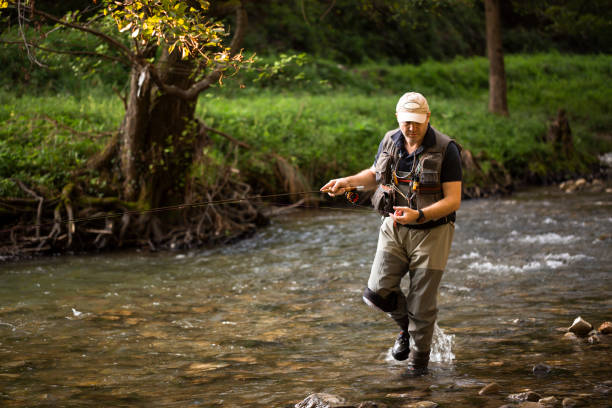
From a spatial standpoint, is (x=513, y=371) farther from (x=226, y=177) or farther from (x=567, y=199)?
(x=567, y=199)

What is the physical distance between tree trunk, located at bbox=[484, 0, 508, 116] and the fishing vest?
17.8 m

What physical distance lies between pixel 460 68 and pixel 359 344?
25.9m

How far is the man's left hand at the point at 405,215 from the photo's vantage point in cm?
475

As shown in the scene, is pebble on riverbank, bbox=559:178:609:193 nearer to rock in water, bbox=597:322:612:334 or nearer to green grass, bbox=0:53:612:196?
green grass, bbox=0:53:612:196

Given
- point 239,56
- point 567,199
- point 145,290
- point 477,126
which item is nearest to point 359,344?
point 239,56

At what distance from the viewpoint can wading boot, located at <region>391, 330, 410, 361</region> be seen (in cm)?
523

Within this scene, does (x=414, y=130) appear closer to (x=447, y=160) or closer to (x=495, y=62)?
(x=447, y=160)

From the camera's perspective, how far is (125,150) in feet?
36.5

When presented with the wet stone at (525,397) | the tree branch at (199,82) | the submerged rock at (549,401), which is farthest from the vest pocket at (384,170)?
the tree branch at (199,82)

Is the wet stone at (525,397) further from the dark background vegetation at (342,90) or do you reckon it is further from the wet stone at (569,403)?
the dark background vegetation at (342,90)

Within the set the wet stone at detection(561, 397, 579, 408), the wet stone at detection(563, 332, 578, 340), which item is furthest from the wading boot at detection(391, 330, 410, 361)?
the wet stone at detection(563, 332, 578, 340)

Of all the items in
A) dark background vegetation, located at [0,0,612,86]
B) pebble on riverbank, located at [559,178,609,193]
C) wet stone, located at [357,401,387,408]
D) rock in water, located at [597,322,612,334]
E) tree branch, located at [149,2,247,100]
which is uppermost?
dark background vegetation, located at [0,0,612,86]

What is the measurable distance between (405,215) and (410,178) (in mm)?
380

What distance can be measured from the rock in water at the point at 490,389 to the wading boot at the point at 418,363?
618 mm
